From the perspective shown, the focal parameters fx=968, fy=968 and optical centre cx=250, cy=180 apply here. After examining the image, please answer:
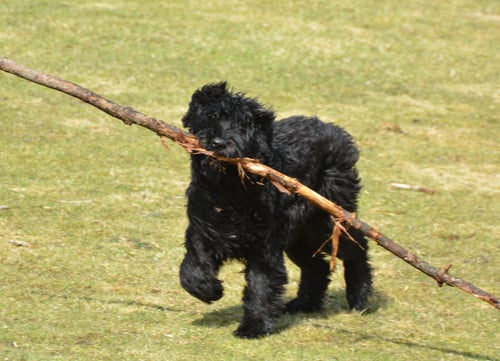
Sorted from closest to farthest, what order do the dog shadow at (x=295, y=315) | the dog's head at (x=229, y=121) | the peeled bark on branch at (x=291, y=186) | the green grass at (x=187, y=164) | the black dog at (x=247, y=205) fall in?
the peeled bark on branch at (x=291, y=186) < the dog's head at (x=229, y=121) < the black dog at (x=247, y=205) < the green grass at (x=187, y=164) < the dog shadow at (x=295, y=315)

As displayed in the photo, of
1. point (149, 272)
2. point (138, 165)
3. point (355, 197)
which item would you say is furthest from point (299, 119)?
point (138, 165)

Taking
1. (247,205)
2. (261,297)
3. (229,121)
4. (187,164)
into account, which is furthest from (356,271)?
(187,164)

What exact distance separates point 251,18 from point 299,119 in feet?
32.2

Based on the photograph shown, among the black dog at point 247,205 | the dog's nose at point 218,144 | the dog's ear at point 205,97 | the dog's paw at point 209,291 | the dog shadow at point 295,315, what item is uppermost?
the dog's ear at point 205,97

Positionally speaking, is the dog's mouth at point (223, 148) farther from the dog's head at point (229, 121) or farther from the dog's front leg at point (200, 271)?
the dog's front leg at point (200, 271)

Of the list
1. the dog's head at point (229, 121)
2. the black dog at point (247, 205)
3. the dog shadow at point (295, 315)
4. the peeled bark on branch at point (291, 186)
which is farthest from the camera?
the dog shadow at point (295, 315)

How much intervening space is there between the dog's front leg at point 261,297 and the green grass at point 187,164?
14 centimetres

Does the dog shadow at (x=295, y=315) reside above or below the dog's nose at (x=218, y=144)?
below

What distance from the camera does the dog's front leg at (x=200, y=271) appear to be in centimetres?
727

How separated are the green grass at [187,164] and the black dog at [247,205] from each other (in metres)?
0.39

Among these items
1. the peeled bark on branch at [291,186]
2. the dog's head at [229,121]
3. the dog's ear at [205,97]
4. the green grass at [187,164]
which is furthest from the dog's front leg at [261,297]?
the dog's ear at [205,97]

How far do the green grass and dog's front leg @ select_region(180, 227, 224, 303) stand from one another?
0.35 meters

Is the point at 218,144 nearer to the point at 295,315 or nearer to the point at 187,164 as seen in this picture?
the point at 295,315

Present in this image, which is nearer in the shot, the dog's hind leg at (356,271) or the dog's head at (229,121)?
the dog's head at (229,121)
